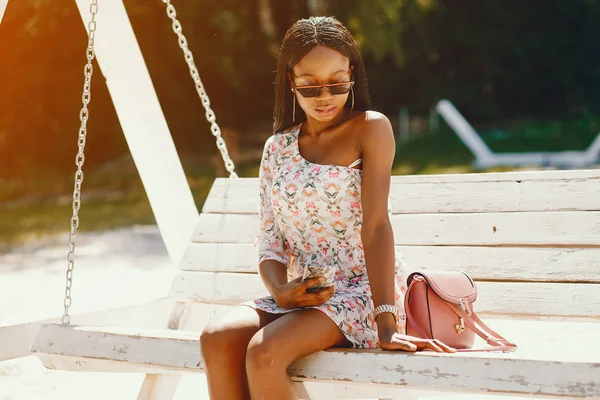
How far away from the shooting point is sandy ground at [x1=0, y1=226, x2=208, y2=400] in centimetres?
485

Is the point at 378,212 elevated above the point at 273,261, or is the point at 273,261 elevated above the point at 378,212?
the point at 378,212

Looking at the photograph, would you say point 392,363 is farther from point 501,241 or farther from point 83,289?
point 83,289

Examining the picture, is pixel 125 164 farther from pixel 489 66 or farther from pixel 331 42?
pixel 331 42

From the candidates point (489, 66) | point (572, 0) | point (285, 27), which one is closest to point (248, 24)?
point (285, 27)

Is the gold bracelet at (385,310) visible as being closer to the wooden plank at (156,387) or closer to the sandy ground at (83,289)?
the wooden plank at (156,387)

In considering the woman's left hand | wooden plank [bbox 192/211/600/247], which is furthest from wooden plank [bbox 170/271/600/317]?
the woman's left hand

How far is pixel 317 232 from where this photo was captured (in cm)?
318

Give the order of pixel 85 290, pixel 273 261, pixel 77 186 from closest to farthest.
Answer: pixel 273 261, pixel 77 186, pixel 85 290

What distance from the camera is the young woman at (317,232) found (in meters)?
2.81

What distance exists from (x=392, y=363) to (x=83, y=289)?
5.57 metres

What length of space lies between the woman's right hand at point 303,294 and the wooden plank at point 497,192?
3.72 ft

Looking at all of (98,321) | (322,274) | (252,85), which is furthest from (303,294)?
(252,85)

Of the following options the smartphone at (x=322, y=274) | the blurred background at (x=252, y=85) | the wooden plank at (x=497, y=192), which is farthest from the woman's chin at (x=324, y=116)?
the blurred background at (x=252, y=85)

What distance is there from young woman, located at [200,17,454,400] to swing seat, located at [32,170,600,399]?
12 centimetres
